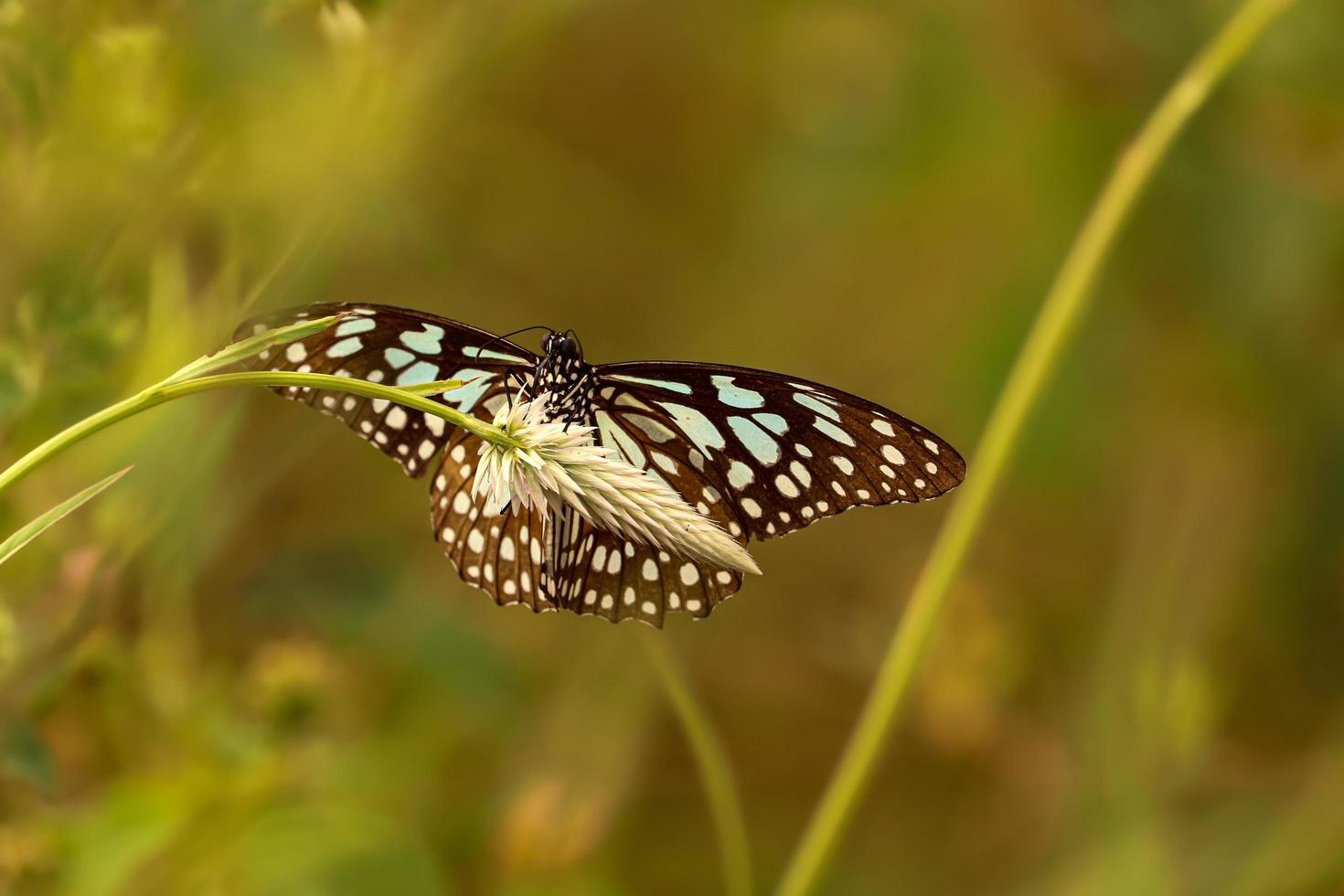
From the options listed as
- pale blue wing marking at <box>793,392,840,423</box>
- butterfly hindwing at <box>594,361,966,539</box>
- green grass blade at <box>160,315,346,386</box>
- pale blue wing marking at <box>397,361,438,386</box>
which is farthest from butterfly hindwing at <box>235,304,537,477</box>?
green grass blade at <box>160,315,346,386</box>

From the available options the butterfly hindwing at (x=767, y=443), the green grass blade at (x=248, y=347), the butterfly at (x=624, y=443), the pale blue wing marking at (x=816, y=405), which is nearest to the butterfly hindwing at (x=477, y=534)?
the butterfly at (x=624, y=443)

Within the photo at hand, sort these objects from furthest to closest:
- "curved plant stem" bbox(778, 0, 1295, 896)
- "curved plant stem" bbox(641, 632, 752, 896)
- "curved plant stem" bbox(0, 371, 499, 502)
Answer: "curved plant stem" bbox(778, 0, 1295, 896), "curved plant stem" bbox(641, 632, 752, 896), "curved plant stem" bbox(0, 371, 499, 502)

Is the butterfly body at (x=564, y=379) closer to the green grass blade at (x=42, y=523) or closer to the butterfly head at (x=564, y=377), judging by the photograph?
the butterfly head at (x=564, y=377)

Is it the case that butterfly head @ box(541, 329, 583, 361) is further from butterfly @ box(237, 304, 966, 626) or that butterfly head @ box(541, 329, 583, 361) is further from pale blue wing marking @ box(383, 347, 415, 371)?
pale blue wing marking @ box(383, 347, 415, 371)

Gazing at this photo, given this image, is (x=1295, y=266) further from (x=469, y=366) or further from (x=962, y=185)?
(x=469, y=366)

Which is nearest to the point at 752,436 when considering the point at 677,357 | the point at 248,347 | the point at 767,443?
the point at 767,443

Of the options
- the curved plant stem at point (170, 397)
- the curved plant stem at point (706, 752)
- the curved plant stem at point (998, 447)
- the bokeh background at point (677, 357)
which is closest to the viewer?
the curved plant stem at point (170, 397)
